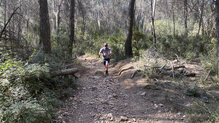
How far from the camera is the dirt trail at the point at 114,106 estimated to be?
4.15 m

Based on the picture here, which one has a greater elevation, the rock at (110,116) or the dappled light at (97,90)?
the dappled light at (97,90)

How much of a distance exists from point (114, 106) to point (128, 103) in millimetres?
479

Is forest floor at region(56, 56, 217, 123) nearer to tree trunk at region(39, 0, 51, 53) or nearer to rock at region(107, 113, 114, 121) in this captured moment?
rock at region(107, 113, 114, 121)

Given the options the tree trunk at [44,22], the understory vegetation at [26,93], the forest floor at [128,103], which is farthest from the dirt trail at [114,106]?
the tree trunk at [44,22]

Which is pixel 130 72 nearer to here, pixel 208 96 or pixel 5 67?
pixel 208 96

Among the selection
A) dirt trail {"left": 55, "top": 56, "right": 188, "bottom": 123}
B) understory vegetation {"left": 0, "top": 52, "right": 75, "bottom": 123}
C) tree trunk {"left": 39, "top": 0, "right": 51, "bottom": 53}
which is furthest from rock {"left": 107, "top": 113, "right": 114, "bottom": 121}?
tree trunk {"left": 39, "top": 0, "right": 51, "bottom": 53}

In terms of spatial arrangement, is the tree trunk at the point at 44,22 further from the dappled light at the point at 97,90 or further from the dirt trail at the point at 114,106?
the dirt trail at the point at 114,106

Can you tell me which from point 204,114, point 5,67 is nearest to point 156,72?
point 204,114

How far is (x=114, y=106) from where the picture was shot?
16.1 ft

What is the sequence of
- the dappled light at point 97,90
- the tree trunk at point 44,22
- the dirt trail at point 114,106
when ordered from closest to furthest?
the dappled light at point 97,90
the dirt trail at point 114,106
the tree trunk at point 44,22

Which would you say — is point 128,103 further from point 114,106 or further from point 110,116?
point 110,116

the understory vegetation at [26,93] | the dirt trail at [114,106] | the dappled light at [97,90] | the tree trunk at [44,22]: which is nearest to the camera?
the understory vegetation at [26,93]

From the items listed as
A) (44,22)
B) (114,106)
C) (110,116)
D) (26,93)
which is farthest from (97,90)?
(44,22)

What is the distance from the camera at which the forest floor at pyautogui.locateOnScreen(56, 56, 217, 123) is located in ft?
13.7
